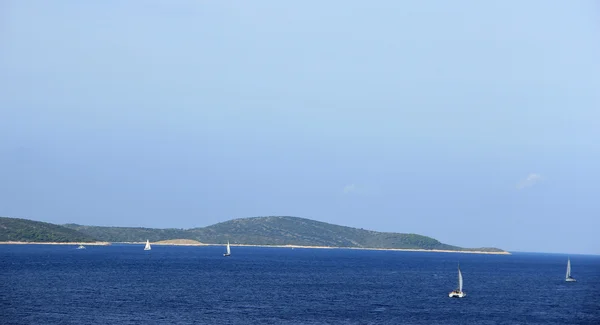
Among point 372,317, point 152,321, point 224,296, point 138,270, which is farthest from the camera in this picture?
point 138,270

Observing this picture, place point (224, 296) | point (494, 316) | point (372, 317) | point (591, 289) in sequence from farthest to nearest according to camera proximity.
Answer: point (591, 289) < point (224, 296) < point (494, 316) < point (372, 317)

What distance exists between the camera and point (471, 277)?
18475cm

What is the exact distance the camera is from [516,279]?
17988 centimetres

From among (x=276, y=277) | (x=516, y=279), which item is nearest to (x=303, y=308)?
(x=276, y=277)

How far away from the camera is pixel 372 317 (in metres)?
95.9

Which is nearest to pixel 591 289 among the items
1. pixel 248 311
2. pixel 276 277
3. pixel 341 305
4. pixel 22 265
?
pixel 276 277

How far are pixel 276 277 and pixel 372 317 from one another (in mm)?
68677

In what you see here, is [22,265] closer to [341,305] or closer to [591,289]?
[341,305]

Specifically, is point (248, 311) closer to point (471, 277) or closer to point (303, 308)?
point (303, 308)

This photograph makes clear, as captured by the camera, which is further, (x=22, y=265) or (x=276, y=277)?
(x=22, y=265)

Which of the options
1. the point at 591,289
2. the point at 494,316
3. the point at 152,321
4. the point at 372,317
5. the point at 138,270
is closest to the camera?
the point at 152,321

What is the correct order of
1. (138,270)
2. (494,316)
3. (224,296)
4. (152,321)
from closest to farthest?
(152,321) < (494,316) < (224,296) < (138,270)

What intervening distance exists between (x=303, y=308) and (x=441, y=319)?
17.7 meters

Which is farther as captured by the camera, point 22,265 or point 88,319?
point 22,265
